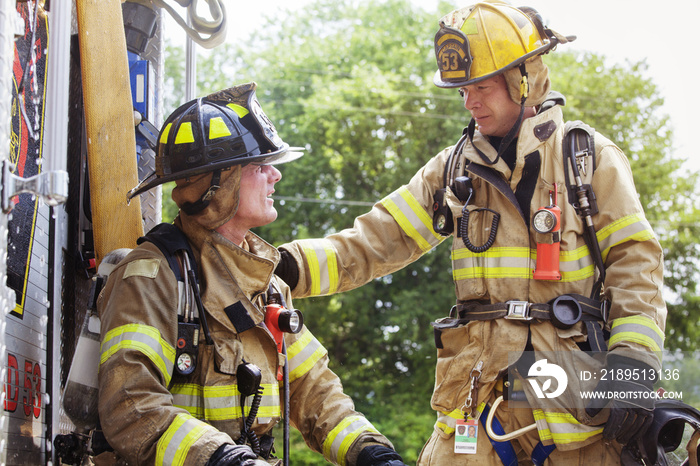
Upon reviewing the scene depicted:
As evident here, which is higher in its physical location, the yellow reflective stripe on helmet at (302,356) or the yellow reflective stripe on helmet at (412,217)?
the yellow reflective stripe on helmet at (412,217)

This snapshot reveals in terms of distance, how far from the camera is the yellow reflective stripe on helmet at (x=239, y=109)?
3236 mm

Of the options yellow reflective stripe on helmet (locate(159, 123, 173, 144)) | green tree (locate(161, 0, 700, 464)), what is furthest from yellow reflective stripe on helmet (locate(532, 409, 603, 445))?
green tree (locate(161, 0, 700, 464))

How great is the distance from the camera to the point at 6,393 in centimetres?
258

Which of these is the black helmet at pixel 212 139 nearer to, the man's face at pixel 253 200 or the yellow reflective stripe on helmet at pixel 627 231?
the man's face at pixel 253 200

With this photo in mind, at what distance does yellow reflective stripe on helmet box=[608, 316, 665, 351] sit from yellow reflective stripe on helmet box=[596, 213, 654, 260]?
332mm

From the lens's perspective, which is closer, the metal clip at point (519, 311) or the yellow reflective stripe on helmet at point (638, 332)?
the yellow reflective stripe on helmet at point (638, 332)

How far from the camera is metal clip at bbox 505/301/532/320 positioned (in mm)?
3273

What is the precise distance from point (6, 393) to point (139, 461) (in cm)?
49

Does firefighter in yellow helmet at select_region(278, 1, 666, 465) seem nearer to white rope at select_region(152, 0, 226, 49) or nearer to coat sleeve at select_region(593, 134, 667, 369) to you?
coat sleeve at select_region(593, 134, 667, 369)

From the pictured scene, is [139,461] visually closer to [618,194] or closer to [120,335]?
[120,335]

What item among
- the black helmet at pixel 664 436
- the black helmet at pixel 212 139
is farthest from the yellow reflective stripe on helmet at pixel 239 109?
the black helmet at pixel 664 436

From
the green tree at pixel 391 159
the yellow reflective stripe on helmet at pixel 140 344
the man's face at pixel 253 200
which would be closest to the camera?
the yellow reflective stripe on helmet at pixel 140 344

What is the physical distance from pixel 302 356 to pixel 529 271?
1.04 meters

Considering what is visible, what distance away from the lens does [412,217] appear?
3.86m
